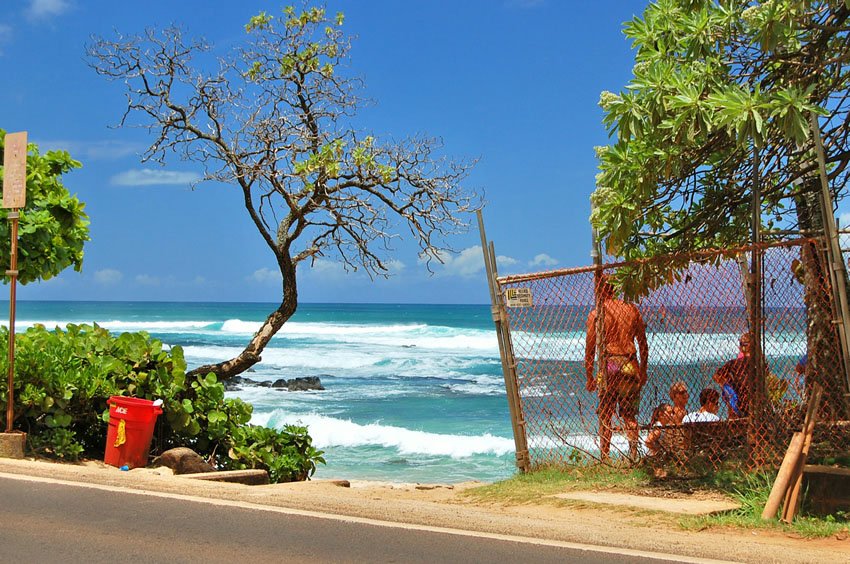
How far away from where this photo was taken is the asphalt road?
5480mm

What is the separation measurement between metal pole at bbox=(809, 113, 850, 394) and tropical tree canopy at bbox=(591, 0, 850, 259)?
13.6 inches

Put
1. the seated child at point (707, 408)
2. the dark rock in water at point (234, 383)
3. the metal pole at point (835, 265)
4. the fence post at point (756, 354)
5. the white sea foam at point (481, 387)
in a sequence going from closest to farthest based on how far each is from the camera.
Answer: the metal pole at point (835, 265) → the fence post at point (756, 354) → the seated child at point (707, 408) → the dark rock in water at point (234, 383) → the white sea foam at point (481, 387)

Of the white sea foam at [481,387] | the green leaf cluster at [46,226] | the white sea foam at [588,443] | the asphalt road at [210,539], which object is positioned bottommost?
the white sea foam at [481,387]

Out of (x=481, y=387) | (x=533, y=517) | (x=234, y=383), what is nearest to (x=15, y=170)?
(x=533, y=517)

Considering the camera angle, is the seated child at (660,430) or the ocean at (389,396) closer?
the seated child at (660,430)

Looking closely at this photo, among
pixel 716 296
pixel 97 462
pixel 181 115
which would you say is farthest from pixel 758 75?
pixel 181 115

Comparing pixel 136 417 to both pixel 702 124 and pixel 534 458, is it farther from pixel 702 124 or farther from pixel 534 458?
pixel 702 124

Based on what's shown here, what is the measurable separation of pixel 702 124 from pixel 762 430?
2.77 metres

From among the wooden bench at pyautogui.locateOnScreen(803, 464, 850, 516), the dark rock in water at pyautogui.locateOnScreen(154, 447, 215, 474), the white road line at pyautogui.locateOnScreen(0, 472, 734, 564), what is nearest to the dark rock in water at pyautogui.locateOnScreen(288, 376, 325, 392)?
the dark rock in water at pyautogui.locateOnScreen(154, 447, 215, 474)

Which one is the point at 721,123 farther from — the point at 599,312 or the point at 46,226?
the point at 46,226

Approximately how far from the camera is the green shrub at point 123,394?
31.5ft

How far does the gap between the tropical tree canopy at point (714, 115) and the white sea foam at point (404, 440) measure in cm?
1010

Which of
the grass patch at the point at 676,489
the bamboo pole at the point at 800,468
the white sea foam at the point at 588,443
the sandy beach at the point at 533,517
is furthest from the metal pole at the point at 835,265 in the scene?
the white sea foam at the point at 588,443

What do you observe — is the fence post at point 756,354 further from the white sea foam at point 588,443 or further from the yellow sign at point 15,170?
the yellow sign at point 15,170
